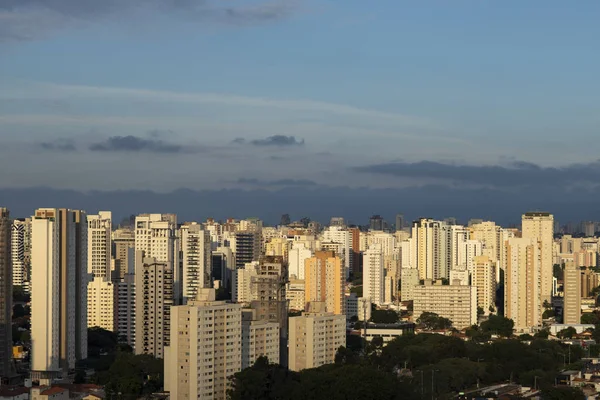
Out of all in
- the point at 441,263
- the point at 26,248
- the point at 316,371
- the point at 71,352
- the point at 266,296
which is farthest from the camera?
the point at 441,263

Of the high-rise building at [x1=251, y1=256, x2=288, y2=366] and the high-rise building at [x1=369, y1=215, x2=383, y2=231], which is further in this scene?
the high-rise building at [x1=369, y1=215, x2=383, y2=231]

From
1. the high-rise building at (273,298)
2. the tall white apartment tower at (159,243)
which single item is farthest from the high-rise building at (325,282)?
the high-rise building at (273,298)

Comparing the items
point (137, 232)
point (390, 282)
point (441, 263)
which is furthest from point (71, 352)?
point (441, 263)

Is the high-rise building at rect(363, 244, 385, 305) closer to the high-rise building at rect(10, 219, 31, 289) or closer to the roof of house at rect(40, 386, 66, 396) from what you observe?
the high-rise building at rect(10, 219, 31, 289)

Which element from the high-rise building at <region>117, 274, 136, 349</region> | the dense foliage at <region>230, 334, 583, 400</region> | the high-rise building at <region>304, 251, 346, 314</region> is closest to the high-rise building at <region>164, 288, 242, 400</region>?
the dense foliage at <region>230, 334, 583, 400</region>

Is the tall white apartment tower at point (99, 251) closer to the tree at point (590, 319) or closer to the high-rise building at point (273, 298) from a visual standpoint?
the high-rise building at point (273, 298)

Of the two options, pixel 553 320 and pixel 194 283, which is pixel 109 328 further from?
pixel 553 320
